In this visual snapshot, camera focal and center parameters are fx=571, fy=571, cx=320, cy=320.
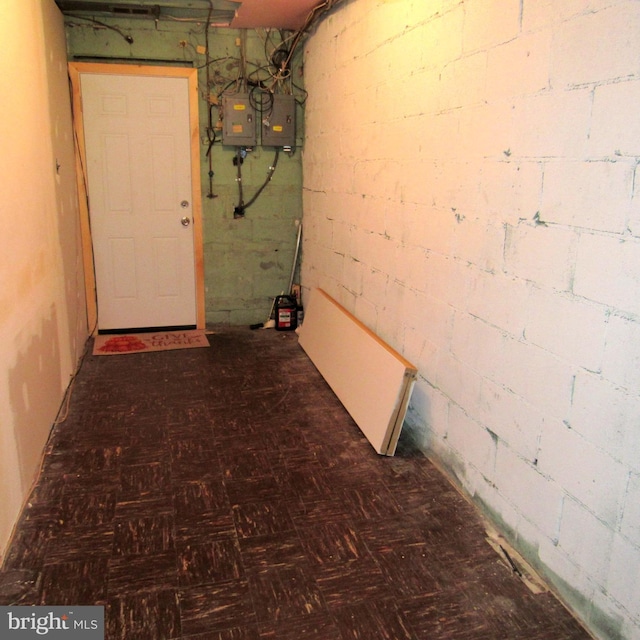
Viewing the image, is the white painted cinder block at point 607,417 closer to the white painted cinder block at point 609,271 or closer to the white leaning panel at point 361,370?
the white painted cinder block at point 609,271

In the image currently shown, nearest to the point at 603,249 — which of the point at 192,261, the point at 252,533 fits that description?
the point at 252,533

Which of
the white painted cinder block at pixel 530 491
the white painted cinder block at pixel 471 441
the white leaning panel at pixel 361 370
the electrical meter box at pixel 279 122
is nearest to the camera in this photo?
the white painted cinder block at pixel 530 491

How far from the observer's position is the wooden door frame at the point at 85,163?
441cm

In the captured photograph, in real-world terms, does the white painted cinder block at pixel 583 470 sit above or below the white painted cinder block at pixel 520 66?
below

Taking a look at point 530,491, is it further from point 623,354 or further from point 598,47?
point 598,47

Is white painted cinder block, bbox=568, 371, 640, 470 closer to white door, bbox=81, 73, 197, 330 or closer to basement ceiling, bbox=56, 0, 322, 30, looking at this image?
basement ceiling, bbox=56, 0, 322, 30

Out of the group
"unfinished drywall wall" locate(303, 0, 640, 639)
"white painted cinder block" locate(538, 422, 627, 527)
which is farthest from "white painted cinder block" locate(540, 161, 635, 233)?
"white painted cinder block" locate(538, 422, 627, 527)

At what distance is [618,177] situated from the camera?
5.35 ft

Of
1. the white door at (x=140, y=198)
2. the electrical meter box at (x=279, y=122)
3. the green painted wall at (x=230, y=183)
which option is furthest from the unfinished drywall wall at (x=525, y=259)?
the white door at (x=140, y=198)

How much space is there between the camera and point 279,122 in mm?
4793

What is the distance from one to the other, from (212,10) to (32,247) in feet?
8.48

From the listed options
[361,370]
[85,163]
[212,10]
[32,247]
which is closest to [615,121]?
[361,370]

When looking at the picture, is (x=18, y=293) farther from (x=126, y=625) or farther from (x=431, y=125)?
(x=431, y=125)

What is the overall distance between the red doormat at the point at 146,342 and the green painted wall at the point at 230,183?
0.38 metres
